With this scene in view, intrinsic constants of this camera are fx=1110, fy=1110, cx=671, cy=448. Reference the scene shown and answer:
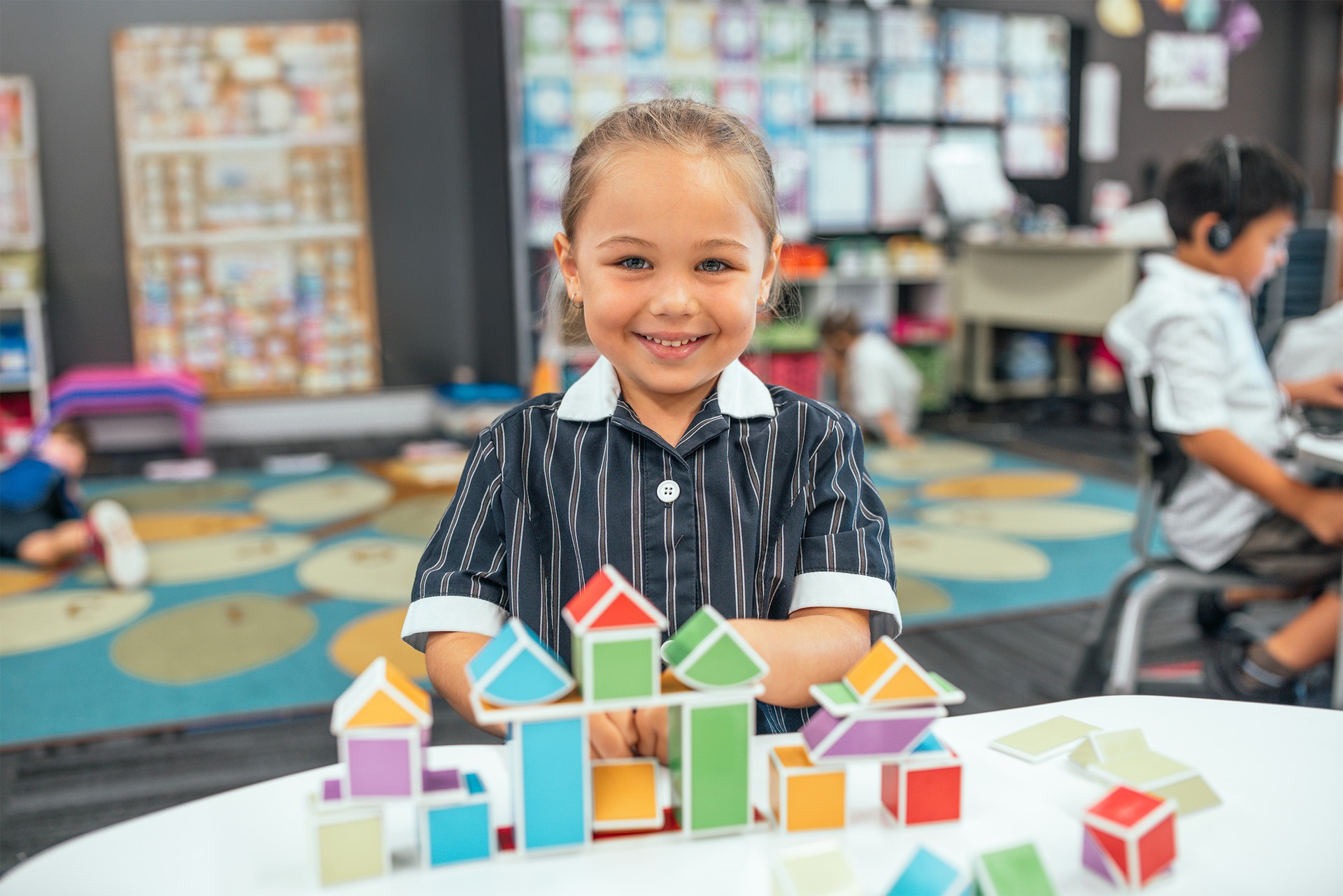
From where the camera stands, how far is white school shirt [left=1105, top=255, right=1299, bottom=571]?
1724 mm

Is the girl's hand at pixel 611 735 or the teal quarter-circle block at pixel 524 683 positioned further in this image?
the girl's hand at pixel 611 735

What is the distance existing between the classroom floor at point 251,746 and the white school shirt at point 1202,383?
369 mm

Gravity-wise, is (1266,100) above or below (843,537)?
above

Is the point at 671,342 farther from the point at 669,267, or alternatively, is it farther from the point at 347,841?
the point at 347,841

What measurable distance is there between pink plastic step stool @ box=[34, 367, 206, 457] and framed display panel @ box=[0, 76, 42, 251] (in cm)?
62

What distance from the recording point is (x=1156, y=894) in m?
0.54

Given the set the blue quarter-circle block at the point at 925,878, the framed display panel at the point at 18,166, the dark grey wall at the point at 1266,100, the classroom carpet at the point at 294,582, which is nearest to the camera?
the blue quarter-circle block at the point at 925,878

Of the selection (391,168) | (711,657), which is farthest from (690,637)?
(391,168)

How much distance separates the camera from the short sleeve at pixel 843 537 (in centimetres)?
86

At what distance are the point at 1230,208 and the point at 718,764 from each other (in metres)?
1.56

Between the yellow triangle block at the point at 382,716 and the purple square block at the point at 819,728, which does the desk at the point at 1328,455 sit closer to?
the purple square block at the point at 819,728

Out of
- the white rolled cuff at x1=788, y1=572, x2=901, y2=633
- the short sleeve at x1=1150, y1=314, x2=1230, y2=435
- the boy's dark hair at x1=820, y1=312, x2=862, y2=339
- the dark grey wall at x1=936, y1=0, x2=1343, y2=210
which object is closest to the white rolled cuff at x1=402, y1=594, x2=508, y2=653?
the white rolled cuff at x1=788, y1=572, x2=901, y2=633

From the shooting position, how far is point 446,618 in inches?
32.8

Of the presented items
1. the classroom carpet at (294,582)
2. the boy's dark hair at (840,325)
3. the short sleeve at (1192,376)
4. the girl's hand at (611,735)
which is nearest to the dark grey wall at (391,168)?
the classroom carpet at (294,582)
